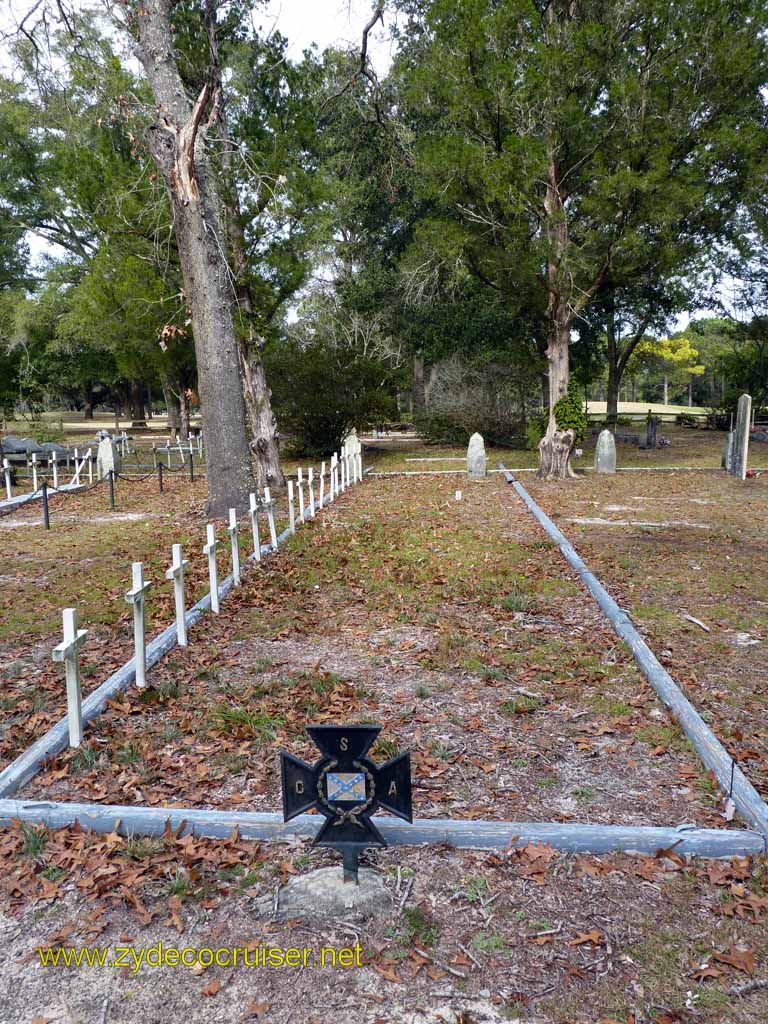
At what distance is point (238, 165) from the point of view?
14438mm

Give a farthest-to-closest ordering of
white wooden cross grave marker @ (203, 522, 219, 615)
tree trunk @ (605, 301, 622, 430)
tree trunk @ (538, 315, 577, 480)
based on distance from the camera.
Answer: tree trunk @ (605, 301, 622, 430)
tree trunk @ (538, 315, 577, 480)
white wooden cross grave marker @ (203, 522, 219, 615)

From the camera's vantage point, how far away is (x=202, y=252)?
10.9 metres

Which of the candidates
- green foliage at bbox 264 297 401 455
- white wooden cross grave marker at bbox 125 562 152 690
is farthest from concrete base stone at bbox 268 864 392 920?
green foliage at bbox 264 297 401 455

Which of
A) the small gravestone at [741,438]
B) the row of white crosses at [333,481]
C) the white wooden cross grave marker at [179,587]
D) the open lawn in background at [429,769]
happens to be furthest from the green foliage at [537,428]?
the white wooden cross grave marker at [179,587]

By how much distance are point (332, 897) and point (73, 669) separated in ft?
6.76

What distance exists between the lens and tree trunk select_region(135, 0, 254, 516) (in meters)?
10.5

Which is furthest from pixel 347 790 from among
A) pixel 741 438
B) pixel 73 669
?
pixel 741 438

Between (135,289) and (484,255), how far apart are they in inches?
368

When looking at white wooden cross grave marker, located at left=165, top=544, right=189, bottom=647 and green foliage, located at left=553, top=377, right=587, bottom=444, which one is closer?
white wooden cross grave marker, located at left=165, top=544, right=189, bottom=647

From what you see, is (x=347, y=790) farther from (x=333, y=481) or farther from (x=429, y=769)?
(x=333, y=481)

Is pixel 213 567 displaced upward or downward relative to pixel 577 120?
downward

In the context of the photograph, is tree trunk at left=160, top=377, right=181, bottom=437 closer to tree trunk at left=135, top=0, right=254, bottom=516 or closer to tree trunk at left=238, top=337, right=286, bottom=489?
tree trunk at left=238, top=337, right=286, bottom=489

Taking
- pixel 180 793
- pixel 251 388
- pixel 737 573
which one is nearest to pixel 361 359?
pixel 251 388

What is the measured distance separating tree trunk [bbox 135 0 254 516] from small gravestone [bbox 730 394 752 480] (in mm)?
12356
